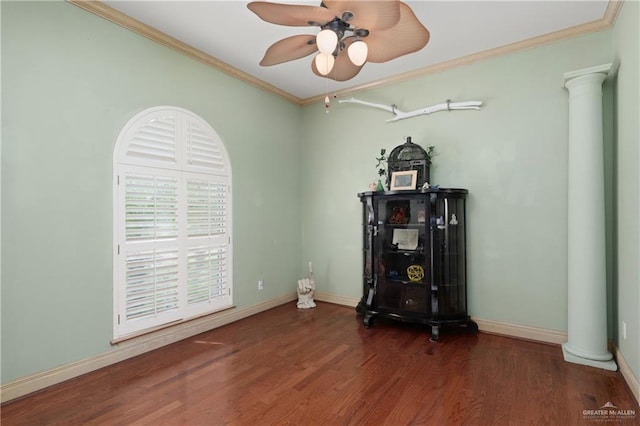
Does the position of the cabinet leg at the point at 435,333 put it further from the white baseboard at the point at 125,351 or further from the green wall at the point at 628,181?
the white baseboard at the point at 125,351

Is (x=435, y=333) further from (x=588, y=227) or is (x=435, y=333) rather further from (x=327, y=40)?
(x=327, y=40)

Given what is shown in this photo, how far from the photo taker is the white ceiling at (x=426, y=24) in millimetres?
2521

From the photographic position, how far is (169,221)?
9.66ft

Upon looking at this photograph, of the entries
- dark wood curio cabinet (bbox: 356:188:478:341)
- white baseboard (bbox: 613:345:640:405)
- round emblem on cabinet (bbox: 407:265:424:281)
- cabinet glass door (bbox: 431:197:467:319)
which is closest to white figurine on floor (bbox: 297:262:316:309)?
dark wood curio cabinet (bbox: 356:188:478:341)

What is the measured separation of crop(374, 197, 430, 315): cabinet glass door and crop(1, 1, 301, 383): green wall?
2312mm

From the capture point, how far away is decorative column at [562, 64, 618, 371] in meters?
2.49

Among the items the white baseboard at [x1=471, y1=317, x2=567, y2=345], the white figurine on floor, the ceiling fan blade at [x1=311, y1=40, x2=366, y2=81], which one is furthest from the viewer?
the white figurine on floor

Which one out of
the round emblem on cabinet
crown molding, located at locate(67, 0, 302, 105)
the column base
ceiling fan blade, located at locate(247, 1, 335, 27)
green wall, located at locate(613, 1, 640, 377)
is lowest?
the column base

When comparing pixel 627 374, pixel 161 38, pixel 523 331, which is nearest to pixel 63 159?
pixel 161 38

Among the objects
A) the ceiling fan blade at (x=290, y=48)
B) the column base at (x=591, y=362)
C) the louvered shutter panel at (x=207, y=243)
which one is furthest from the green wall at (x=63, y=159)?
the column base at (x=591, y=362)

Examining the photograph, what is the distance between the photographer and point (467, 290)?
10.9 ft

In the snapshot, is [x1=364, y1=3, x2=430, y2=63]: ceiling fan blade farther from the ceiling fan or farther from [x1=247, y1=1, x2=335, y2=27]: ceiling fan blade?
[x1=247, y1=1, x2=335, y2=27]: ceiling fan blade

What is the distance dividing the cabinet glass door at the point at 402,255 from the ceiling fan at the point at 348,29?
59.3 inches

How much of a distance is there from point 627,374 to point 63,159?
14.0ft
